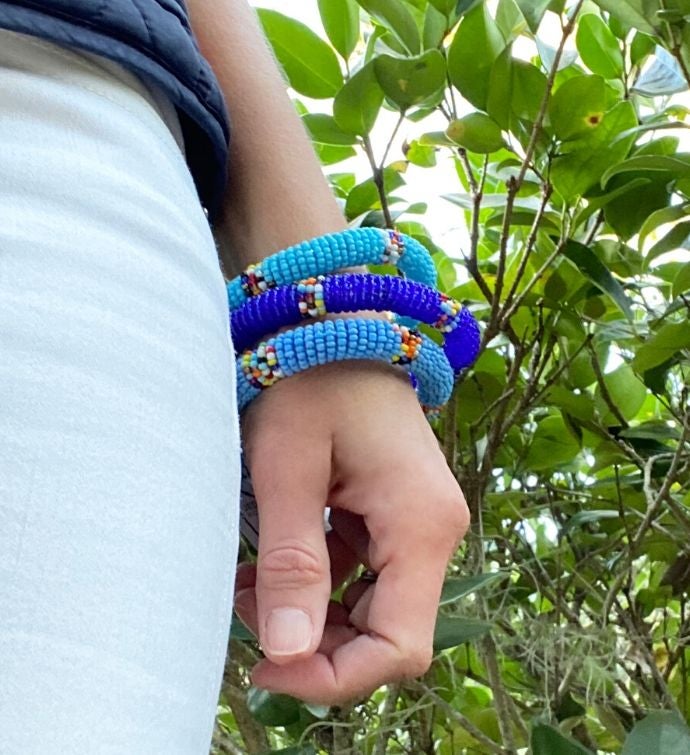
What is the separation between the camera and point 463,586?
1.98 ft

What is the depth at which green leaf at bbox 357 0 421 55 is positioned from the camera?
67 centimetres

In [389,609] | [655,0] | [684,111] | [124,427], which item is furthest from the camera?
[684,111]

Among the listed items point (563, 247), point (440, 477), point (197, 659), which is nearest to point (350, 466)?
point (440, 477)

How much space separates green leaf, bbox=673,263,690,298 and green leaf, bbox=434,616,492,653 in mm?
277

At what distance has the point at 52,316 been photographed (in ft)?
0.88

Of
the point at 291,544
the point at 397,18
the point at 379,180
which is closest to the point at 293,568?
the point at 291,544

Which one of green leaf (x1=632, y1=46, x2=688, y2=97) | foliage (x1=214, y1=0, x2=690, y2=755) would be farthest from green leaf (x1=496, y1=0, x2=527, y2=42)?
green leaf (x1=632, y1=46, x2=688, y2=97)

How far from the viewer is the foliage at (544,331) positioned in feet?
2.19

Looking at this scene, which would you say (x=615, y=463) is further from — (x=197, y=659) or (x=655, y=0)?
(x=197, y=659)

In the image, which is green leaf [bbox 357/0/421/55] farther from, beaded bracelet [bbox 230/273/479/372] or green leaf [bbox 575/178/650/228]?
beaded bracelet [bbox 230/273/479/372]

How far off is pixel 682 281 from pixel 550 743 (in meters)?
0.33

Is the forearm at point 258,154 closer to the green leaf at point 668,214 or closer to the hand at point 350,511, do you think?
the hand at point 350,511

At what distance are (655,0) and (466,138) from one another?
15 cm

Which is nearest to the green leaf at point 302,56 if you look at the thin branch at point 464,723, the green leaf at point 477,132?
the green leaf at point 477,132
